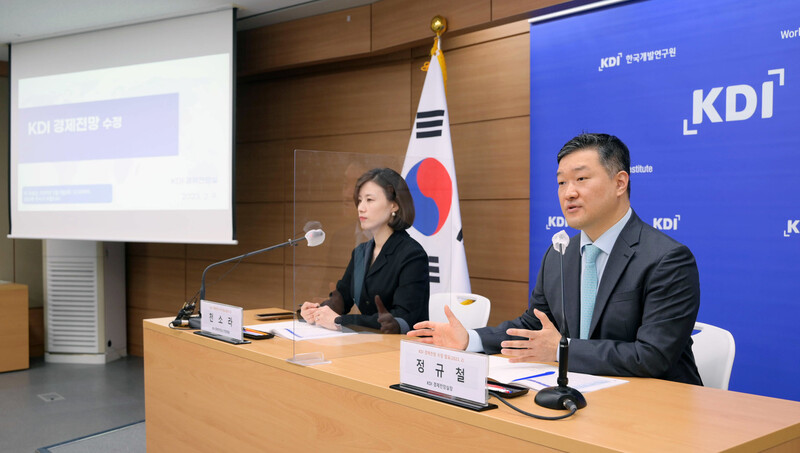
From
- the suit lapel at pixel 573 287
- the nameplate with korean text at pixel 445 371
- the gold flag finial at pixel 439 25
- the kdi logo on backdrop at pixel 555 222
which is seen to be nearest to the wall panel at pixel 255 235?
the gold flag finial at pixel 439 25

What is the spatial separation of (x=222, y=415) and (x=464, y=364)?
1110 millimetres

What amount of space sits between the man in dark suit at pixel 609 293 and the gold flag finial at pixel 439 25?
7.06 feet

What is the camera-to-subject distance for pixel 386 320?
204cm

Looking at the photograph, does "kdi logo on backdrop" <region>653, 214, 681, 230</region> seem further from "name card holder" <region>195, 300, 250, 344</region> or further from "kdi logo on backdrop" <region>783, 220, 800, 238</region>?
"name card holder" <region>195, 300, 250, 344</region>

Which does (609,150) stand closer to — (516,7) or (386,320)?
(386,320)

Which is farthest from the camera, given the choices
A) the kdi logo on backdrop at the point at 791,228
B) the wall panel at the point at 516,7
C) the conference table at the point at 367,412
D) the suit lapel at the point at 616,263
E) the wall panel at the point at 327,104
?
the wall panel at the point at 327,104

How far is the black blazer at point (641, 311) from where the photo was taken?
1665 millimetres

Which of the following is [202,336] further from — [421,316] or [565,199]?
[565,199]

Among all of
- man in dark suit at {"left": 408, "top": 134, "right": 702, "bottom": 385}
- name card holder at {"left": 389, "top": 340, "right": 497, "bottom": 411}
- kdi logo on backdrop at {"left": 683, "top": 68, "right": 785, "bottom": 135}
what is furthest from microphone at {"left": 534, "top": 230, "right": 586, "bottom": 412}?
kdi logo on backdrop at {"left": 683, "top": 68, "right": 785, "bottom": 135}

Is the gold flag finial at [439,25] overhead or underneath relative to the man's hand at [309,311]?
overhead

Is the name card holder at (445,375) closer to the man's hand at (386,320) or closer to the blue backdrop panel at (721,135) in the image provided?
the man's hand at (386,320)

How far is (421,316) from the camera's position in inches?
82.0

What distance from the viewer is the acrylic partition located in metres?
1.90

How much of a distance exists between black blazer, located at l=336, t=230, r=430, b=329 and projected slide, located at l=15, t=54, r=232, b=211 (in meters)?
2.71
